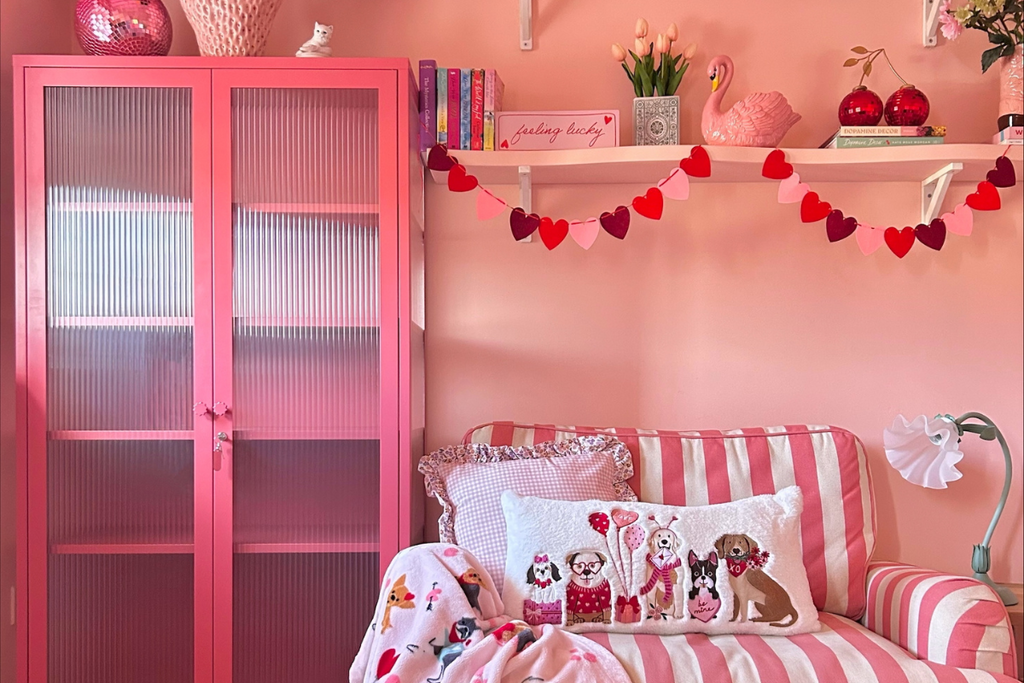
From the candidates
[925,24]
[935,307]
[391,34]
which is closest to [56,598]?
[391,34]

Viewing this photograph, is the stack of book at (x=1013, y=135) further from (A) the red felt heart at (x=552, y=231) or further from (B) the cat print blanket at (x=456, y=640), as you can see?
(B) the cat print blanket at (x=456, y=640)

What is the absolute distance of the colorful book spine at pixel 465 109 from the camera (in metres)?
2.26

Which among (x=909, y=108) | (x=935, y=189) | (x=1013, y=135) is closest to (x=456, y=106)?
(x=909, y=108)

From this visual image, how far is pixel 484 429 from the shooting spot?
2268 mm

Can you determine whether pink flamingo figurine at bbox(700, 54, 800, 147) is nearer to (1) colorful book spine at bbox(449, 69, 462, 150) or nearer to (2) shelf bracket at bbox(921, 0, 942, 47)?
(2) shelf bracket at bbox(921, 0, 942, 47)

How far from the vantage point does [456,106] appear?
2268 millimetres

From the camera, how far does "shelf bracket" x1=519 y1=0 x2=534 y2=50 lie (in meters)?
2.43

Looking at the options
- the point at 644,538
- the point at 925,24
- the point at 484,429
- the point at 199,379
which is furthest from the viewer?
the point at 925,24

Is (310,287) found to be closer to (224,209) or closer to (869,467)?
(224,209)

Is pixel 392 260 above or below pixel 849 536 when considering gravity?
above

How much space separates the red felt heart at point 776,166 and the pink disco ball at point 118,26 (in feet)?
5.04

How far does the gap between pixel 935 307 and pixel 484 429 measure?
131 cm

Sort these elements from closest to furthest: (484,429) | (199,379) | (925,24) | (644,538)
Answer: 1. (644,538)
2. (199,379)
3. (484,429)
4. (925,24)

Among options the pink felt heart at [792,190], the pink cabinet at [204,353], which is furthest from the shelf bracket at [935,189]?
the pink cabinet at [204,353]
